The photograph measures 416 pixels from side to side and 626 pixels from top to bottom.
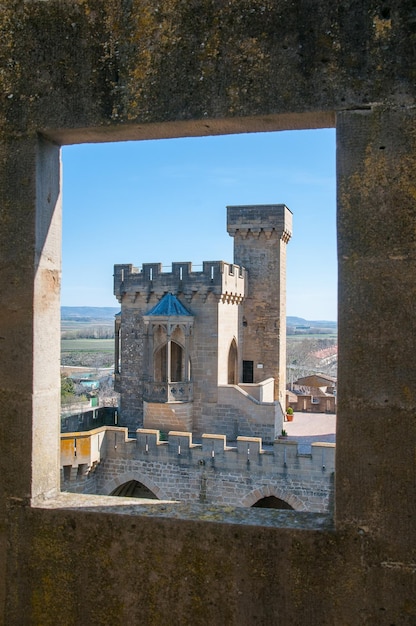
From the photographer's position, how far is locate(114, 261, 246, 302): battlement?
2188cm

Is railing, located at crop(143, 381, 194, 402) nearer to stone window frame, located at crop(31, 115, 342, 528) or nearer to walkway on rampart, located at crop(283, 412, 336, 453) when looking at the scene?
walkway on rampart, located at crop(283, 412, 336, 453)

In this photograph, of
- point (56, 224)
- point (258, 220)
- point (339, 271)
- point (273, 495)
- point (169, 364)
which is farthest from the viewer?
point (258, 220)

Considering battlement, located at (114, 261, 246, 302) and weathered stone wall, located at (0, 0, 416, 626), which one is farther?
battlement, located at (114, 261, 246, 302)

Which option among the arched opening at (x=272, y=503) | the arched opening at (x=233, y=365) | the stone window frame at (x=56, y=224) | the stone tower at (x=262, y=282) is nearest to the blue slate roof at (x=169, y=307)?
the arched opening at (x=233, y=365)

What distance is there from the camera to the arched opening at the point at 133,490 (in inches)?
733

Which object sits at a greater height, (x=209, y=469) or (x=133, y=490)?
(x=209, y=469)

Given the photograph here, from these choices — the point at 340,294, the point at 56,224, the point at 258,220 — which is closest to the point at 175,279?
the point at 258,220

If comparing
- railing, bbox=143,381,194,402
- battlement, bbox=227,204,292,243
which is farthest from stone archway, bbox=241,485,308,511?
battlement, bbox=227,204,292,243

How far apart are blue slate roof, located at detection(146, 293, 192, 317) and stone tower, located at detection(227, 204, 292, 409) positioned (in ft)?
15.4

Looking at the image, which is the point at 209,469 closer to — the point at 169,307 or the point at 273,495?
the point at 273,495

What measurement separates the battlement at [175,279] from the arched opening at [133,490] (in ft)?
21.3

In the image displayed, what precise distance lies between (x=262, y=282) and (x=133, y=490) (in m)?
10.1

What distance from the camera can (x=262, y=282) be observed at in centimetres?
2555

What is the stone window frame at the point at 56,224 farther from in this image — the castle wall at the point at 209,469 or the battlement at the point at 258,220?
the battlement at the point at 258,220
